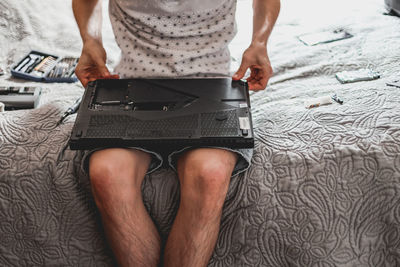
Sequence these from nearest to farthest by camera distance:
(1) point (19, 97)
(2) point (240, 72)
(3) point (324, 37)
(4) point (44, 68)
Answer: (2) point (240, 72), (1) point (19, 97), (4) point (44, 68), (3) point (324, 37)

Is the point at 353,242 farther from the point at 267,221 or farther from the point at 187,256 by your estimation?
the point at 187,256

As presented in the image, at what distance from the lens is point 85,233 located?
913 millimetres

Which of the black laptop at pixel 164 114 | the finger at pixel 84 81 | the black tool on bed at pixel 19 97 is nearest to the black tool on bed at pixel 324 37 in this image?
the black laptop at pixel 164 114

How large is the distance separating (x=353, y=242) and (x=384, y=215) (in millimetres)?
95

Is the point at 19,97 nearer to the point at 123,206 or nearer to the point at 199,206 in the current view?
the point at 123,206

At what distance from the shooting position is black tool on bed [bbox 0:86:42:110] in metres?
1.07

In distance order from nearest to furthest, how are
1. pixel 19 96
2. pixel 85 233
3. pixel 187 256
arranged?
1. pixel 187 256
2. pixel 85 233
3. pixel 19 96

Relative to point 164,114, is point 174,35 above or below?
above

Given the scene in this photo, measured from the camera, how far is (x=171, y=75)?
96 centimetres

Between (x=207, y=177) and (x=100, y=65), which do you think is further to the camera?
(x=100, y=65)

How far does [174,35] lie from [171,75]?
4.0 inches

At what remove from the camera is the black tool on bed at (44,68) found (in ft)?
3.88

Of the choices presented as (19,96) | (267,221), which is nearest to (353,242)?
(267,221)

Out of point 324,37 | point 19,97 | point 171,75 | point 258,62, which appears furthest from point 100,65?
point 324,37
